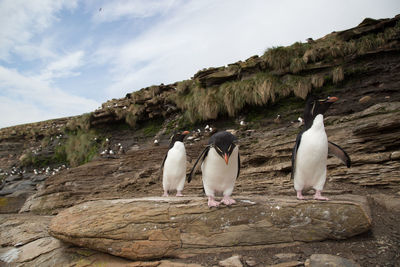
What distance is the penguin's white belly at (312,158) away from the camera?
393 centimetres

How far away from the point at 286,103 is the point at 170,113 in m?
6.33

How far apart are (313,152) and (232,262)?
2.19 m

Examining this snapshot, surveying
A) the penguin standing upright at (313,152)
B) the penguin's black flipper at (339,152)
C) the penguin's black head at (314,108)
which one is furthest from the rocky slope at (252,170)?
the penguin's black head at (314,108)

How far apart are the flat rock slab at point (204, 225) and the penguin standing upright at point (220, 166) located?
29 centimetres

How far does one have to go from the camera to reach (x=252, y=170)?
6.80 metres

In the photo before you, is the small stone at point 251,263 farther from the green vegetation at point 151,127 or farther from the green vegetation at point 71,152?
the green vegetation at point 71,152

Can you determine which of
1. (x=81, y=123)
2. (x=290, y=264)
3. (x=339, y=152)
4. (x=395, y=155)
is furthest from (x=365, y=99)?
(x=81, y=123)

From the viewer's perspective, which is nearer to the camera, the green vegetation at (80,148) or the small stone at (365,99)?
the small stone at (365,99)

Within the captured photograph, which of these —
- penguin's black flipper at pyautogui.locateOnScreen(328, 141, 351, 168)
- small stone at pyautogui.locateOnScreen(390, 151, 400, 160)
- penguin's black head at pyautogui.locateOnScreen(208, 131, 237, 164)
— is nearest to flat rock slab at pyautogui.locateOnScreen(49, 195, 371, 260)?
Result: penguin's black flipper at pyautogui.locateOnScreen(328, 141, 351, 168)

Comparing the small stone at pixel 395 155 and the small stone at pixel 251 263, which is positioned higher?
the small stone at pixel 395 155

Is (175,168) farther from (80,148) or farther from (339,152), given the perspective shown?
(80,148)

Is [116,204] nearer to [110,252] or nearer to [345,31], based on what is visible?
[110,252]

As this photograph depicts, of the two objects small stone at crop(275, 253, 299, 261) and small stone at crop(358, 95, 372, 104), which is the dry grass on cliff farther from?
small stone at crop(275, 253, 299, 261)

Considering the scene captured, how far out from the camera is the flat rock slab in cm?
340
